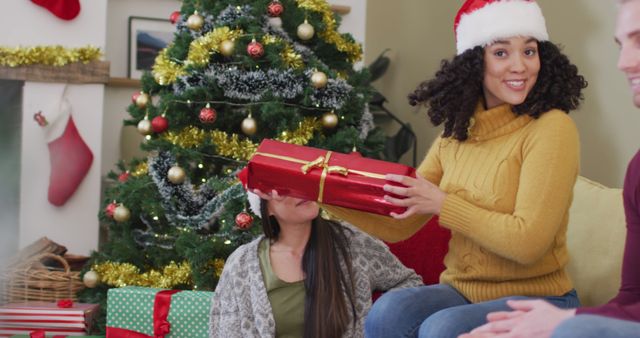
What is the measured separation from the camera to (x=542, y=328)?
1247 mm

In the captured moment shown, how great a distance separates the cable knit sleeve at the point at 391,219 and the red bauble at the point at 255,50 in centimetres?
121

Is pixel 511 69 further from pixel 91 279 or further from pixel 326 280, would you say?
pixel 91 279

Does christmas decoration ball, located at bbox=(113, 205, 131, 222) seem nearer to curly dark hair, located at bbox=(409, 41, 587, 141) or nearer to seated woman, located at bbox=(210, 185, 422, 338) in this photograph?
seated woman, located at bbox=(210, 185, 422, 338)

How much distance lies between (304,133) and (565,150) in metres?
1.53

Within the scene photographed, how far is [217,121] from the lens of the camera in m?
3.31

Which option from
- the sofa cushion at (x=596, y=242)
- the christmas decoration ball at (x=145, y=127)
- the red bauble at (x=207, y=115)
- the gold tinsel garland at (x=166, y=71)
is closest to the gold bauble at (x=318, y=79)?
the red bauble at (x=207, y=115)

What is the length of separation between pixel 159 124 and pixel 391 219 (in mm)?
1454

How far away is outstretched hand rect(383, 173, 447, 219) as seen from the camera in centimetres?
175

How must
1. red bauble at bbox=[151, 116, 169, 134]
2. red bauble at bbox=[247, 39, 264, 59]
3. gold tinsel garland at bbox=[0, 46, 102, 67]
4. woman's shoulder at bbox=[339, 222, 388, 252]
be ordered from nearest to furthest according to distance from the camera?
woman's shoulder at bbox=[339, 222, 388, 252] → red bauble at bbox=[247, 39, 264, 59] → red bauble at bbox=[151, 116, 169, 134] → gold tinsel garland at bbox=[0, 46, 102, 67]

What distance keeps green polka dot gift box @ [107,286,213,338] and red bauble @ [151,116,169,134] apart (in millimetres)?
774

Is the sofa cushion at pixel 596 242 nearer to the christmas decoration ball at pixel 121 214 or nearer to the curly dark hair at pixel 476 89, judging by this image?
the curly dark hair at pixel 476 89

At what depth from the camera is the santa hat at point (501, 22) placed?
1854mm

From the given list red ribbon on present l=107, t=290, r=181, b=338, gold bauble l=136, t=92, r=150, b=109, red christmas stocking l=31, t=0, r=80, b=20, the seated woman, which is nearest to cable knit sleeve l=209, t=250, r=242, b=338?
the seated woman

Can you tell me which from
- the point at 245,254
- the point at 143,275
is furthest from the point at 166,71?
the point at 245,254
